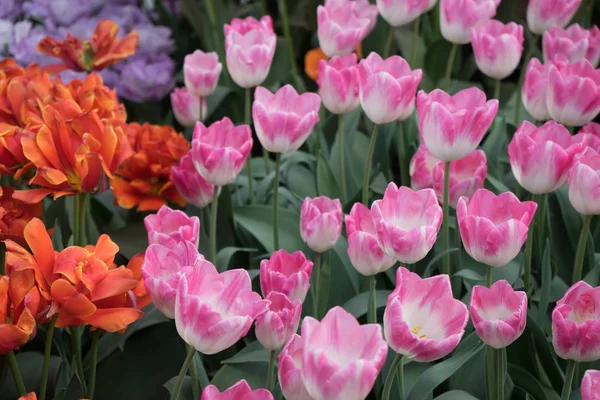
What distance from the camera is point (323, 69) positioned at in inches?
34.8

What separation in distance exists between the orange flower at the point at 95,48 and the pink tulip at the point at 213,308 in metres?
0.64

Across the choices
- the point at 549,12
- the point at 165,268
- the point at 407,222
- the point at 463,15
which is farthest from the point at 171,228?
the point at 549,12

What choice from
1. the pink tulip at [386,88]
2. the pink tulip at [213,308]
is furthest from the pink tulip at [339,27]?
the pink tulip at [213,308]

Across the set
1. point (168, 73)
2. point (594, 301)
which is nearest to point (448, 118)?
point (594, 301)

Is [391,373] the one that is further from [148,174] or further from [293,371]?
[148,174]

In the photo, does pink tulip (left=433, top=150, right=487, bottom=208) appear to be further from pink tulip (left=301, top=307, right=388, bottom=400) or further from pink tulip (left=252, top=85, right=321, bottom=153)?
pink tulip (left=301, top=307, right=388, bottom=400)

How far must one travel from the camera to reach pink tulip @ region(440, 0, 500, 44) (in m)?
1.02

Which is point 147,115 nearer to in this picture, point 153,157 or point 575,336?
point 153,157

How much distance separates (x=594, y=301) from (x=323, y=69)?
16.5 inches

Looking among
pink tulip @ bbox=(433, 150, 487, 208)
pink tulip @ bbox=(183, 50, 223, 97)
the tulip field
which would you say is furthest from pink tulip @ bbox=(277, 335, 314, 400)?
pink tulip @ bbox=(183, 50, 223, 97)

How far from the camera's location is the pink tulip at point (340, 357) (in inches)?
17.4

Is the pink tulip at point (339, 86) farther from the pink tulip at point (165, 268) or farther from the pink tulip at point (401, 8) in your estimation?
the pink tulip at point (165, 268)

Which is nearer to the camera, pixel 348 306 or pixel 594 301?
pixel 594 301

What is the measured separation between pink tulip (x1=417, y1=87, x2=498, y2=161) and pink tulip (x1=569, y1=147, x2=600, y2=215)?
0.09 metres
